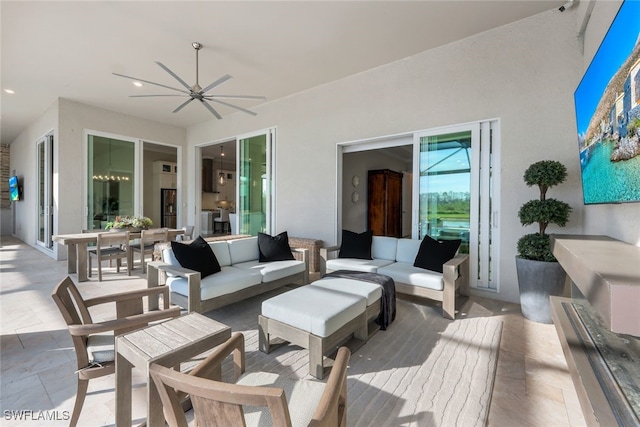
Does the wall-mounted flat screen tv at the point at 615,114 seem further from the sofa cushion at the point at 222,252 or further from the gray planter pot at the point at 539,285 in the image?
the sofa cushion at the point at 222,252

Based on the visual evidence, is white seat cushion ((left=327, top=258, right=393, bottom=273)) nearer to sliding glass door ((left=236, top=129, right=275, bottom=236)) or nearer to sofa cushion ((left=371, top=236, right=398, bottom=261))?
sofa cushion ((left=371, top=236, right=398, bottom=261))

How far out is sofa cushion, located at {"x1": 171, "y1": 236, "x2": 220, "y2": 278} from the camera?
2.88 meters

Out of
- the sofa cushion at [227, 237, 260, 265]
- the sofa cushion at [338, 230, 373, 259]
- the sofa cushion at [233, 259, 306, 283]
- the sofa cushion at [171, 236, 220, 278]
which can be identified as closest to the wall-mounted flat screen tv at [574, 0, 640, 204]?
the sofa cushion at [338, 230, 373, 259]

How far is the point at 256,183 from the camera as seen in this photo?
637 centimetres

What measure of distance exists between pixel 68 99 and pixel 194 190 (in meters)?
3.12

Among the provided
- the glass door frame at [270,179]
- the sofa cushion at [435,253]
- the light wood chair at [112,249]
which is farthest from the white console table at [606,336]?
the light wood chair at [112,249]

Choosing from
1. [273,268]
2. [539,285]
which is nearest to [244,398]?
[273,268]

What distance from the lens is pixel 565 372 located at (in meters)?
2.03

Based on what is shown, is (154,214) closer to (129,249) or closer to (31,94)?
(31,94)

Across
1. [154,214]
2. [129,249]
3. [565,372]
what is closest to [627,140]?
[565,372]

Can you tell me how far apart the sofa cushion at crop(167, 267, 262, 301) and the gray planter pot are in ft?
9.44

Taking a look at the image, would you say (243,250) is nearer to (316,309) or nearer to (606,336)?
(316,309)

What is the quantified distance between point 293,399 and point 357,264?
2.60m

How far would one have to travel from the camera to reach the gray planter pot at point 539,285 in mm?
2758
